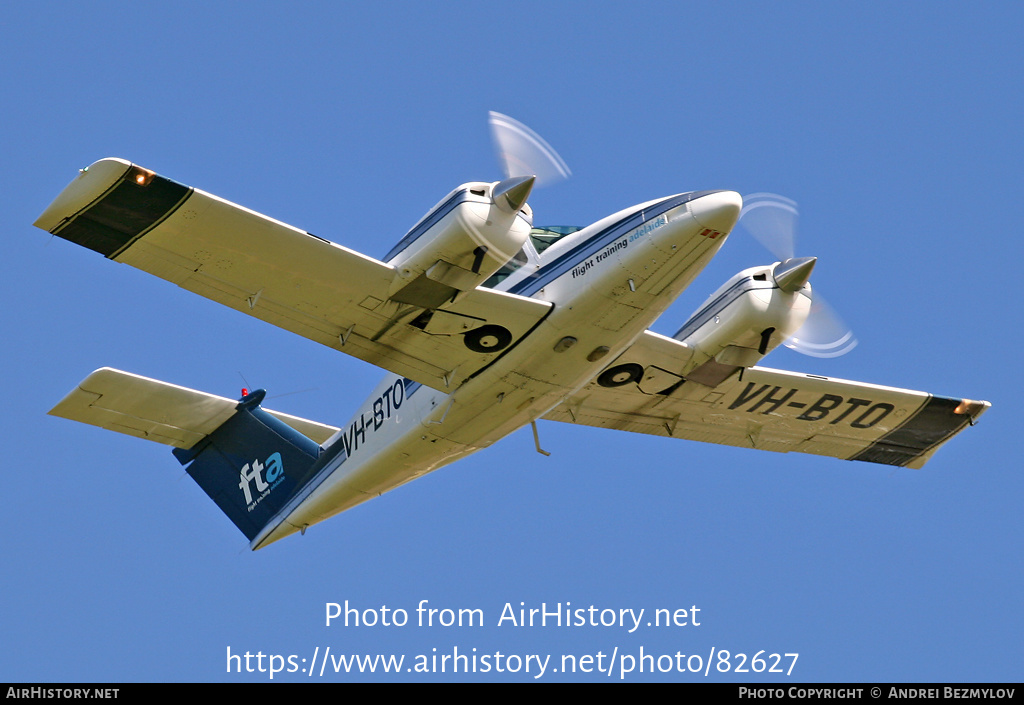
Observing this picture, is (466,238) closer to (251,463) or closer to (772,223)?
(772,223)

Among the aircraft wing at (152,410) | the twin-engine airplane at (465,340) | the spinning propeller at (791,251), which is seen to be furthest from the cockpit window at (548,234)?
the aircraft wing at (152,410)

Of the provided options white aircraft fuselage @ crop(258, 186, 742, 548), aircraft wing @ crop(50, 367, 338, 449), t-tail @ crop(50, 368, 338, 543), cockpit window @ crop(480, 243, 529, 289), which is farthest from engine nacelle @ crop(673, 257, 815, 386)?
aircraft wing @ crop(50, 367, 338, 449)

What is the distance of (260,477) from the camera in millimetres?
20188

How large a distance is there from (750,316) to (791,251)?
1.29 m

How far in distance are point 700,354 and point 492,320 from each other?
4.10 meters

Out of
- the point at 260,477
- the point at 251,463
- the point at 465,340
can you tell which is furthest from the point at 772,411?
the point at 251,463

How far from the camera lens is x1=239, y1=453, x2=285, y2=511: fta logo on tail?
20.0 metres

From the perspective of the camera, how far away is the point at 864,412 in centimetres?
2016

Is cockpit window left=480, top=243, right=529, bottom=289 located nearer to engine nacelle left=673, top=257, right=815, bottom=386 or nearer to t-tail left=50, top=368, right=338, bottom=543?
engine nacelle left=673, top=257, right=815, bottom=386

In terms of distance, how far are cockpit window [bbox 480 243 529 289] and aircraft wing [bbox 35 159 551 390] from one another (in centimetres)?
111

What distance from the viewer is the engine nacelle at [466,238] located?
47.9 feet

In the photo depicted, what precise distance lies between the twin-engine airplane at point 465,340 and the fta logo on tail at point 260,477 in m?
0.03
